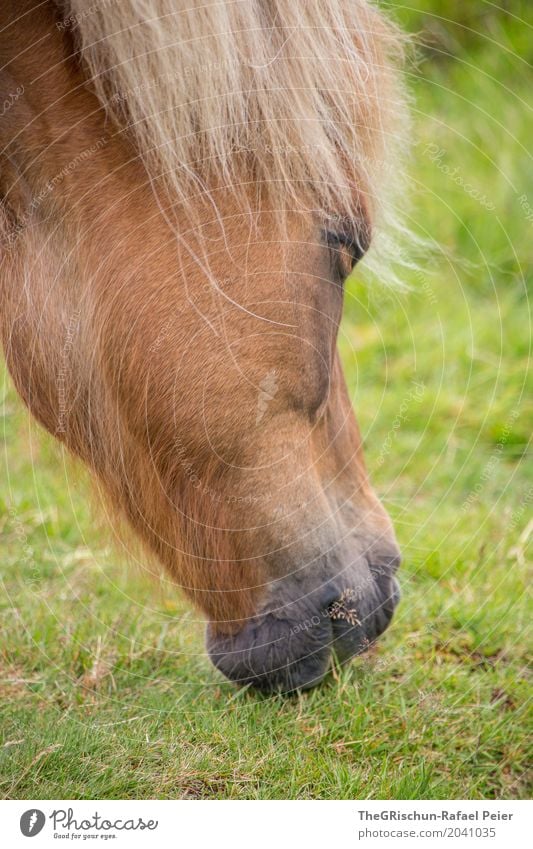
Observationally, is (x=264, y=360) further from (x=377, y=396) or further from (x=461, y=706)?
(x=377, y=396)

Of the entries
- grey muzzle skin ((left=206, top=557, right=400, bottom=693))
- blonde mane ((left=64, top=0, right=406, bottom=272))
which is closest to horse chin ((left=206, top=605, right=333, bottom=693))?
grey muzzle skin ((left=206, top=557, right=400, bottom=693))

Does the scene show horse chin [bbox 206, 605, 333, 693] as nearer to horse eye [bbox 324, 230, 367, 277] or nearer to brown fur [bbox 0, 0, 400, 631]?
brown fur [bbox 0, 0, 400, 631]

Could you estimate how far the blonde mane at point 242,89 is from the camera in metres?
1.38

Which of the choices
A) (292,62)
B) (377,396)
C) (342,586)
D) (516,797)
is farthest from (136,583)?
(377,396)

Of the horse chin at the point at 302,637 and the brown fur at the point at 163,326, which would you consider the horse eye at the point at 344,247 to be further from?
the horse chin at the point at 302,637

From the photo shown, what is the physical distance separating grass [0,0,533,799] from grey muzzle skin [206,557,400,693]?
0.27 ft

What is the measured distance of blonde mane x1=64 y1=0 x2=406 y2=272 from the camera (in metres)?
1.38

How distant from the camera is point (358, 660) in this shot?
193 centimetres
